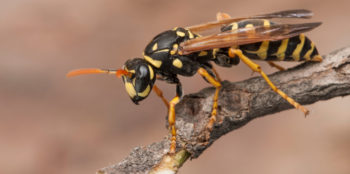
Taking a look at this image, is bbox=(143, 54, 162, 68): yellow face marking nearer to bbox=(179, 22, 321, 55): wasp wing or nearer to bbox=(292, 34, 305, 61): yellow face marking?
bbox=(179, 22, 321, 55): wasp wing

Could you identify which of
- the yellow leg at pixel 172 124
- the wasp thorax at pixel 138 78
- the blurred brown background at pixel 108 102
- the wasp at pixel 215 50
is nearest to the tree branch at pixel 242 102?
the yellow leg at pixel 172 124

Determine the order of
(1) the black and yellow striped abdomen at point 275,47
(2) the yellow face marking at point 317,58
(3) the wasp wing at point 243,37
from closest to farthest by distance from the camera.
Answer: (2) the yellow face marking at point 317,58
(3) the wasp wing at point 243,37
(1) the black and yellow striped abdomen at point 275,47

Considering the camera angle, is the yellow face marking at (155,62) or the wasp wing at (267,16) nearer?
the yellow face marking at (155,62)

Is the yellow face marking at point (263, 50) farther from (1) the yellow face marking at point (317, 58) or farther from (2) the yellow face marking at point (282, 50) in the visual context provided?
(1) the yellow face marking at point (317, 58)

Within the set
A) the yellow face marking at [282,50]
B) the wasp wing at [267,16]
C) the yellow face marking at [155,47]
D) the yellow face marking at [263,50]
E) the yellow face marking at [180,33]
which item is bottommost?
the yellow face marking at [282,50]

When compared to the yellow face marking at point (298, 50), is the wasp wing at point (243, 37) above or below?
above

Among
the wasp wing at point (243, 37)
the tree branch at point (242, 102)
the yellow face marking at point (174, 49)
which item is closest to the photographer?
the tree branch at point (242, 102)

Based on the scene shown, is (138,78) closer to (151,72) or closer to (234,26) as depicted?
(151,72)
